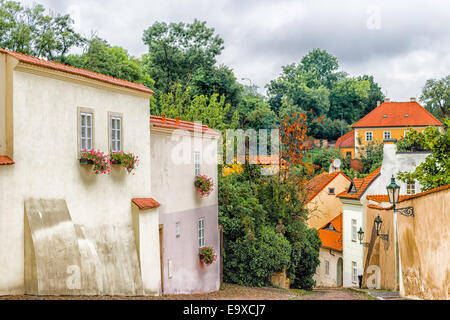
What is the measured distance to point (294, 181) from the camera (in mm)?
24078

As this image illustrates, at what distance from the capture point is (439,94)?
64.1 metres

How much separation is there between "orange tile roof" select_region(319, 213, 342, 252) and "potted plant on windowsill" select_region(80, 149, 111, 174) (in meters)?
24.5

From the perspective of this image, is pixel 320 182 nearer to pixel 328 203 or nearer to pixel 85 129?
pixel 328 203

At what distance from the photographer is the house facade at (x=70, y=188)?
9188mm

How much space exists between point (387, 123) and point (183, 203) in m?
48.1

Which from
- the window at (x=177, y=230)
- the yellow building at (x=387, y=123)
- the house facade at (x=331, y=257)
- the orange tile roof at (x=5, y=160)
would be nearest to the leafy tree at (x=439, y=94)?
the yellow building at (x=387, y=123)

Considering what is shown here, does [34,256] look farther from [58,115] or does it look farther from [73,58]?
[73,58]

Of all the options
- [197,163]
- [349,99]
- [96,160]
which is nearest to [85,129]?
[96,160]

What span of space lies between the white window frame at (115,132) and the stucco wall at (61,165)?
13cm

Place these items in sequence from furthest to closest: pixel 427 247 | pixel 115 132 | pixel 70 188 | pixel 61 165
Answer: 1. pixel 115 132
2. pixel 427 247
3. pixel 70 188
4. pixel 61 165

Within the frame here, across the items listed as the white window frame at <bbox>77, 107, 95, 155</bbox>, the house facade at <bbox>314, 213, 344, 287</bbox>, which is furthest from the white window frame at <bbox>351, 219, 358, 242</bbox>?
the white window frame at <bbox>77, 107, 95, 155</bbox>

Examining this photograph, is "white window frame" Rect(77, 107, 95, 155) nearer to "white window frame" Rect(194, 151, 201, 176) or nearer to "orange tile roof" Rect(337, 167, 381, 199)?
"white window frame" Rect(194, 151, 201, 176)

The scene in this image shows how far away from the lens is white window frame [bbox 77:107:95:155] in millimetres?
10883
